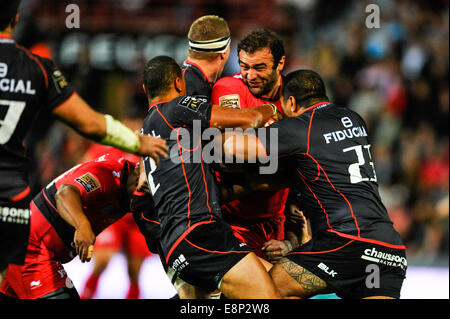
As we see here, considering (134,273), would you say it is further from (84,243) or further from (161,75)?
(161,75)

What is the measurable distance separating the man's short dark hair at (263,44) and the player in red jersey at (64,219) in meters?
1.50

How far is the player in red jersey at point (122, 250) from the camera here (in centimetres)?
→ 789

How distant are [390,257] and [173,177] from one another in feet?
5.63

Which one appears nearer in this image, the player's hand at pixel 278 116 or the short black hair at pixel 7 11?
the short black hair at pixel 7 11

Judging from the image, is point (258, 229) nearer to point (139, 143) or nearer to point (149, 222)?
point (149, 222)

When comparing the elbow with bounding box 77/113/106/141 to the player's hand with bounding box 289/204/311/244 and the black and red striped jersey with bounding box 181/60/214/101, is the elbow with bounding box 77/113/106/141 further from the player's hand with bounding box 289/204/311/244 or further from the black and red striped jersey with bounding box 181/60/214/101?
the player's hand with bounding box 289/204/311/244

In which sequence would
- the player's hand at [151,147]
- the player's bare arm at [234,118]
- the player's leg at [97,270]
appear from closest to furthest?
the player's hand at [151,147], the player's bare arm at [234,118], the player's leg at [97,270]

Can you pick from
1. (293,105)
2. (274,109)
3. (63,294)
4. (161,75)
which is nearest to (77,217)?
(63,294)

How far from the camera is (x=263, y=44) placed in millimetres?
5328

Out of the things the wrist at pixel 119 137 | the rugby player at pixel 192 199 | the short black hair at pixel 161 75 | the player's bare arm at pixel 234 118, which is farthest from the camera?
the short black hair at pixel 161 75

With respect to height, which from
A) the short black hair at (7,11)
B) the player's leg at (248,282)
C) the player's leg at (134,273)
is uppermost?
the short black hair at (7,11)

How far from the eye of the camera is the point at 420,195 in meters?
11.4

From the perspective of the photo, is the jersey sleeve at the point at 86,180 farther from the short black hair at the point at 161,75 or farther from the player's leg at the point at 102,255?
the player's leg at the point at 102,255

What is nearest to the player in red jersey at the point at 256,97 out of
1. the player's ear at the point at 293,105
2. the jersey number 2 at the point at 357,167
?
the player's ear at the point at 293,105
